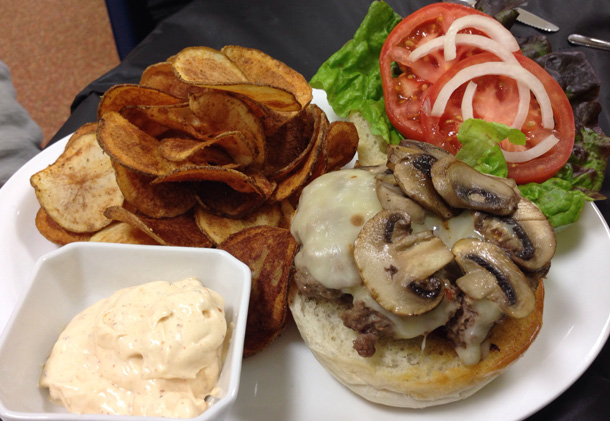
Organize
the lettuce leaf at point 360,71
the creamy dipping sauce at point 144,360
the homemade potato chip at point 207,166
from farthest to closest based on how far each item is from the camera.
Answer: the lettuce leaf at point 360,71, the homemade potato chip at point 207,166, the creamy dipping sauce at point 144,360

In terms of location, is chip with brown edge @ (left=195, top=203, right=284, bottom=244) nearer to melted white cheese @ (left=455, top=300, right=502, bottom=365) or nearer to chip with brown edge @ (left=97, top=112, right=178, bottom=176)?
A: chip with brown edge @ (left=97, top=112, right=178, bottom=176)

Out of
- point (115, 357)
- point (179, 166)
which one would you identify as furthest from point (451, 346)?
point (179, 166)

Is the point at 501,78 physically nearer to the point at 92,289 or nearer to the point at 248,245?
the point at 248,245

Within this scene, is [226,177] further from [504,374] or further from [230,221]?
[504,374]

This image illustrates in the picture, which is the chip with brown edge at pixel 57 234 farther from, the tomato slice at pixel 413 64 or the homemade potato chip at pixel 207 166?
the tomato slice at pixel 413 64

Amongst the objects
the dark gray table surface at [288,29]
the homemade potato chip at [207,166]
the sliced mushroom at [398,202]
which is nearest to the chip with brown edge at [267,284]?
the homemade potato chip at [207,166]

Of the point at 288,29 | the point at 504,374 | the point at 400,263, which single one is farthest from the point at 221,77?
the point at 288,29
